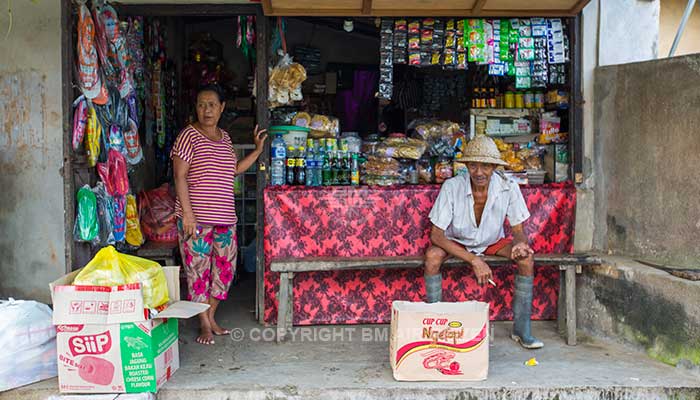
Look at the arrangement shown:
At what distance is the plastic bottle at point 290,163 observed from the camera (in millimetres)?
5191

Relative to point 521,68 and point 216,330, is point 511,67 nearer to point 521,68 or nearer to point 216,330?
point 521,68

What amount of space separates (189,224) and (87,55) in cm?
129

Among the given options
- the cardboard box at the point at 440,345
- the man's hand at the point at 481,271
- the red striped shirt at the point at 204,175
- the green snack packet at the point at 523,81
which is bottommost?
the cardboard box at the point at 440,345

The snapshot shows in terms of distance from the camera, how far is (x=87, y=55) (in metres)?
4.31

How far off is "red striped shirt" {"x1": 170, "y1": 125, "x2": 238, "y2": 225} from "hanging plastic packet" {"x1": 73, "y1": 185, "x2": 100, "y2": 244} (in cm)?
57

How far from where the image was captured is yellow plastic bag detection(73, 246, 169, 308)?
360cm

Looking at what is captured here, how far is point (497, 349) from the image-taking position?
14.9 ft

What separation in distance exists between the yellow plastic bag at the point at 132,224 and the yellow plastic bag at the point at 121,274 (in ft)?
4.34

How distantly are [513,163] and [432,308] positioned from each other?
6.01 ft

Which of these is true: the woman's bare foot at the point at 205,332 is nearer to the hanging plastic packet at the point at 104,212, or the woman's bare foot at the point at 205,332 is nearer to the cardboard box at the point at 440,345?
the hanging plastic packet at the point at 104,212

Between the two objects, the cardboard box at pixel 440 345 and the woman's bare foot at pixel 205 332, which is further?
the woman's bare foot at pixel 205 332

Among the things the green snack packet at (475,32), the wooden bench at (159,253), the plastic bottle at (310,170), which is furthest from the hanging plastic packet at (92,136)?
the green snack packet at (475,32)

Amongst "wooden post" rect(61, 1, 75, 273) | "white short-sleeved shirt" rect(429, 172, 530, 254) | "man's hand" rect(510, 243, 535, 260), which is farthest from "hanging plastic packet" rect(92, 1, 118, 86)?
"man's hand" rect(510, 243, 535, 260)

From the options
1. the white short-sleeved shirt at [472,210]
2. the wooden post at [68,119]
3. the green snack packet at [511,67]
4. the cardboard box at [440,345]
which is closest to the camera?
the cardboard box at [440,345]
